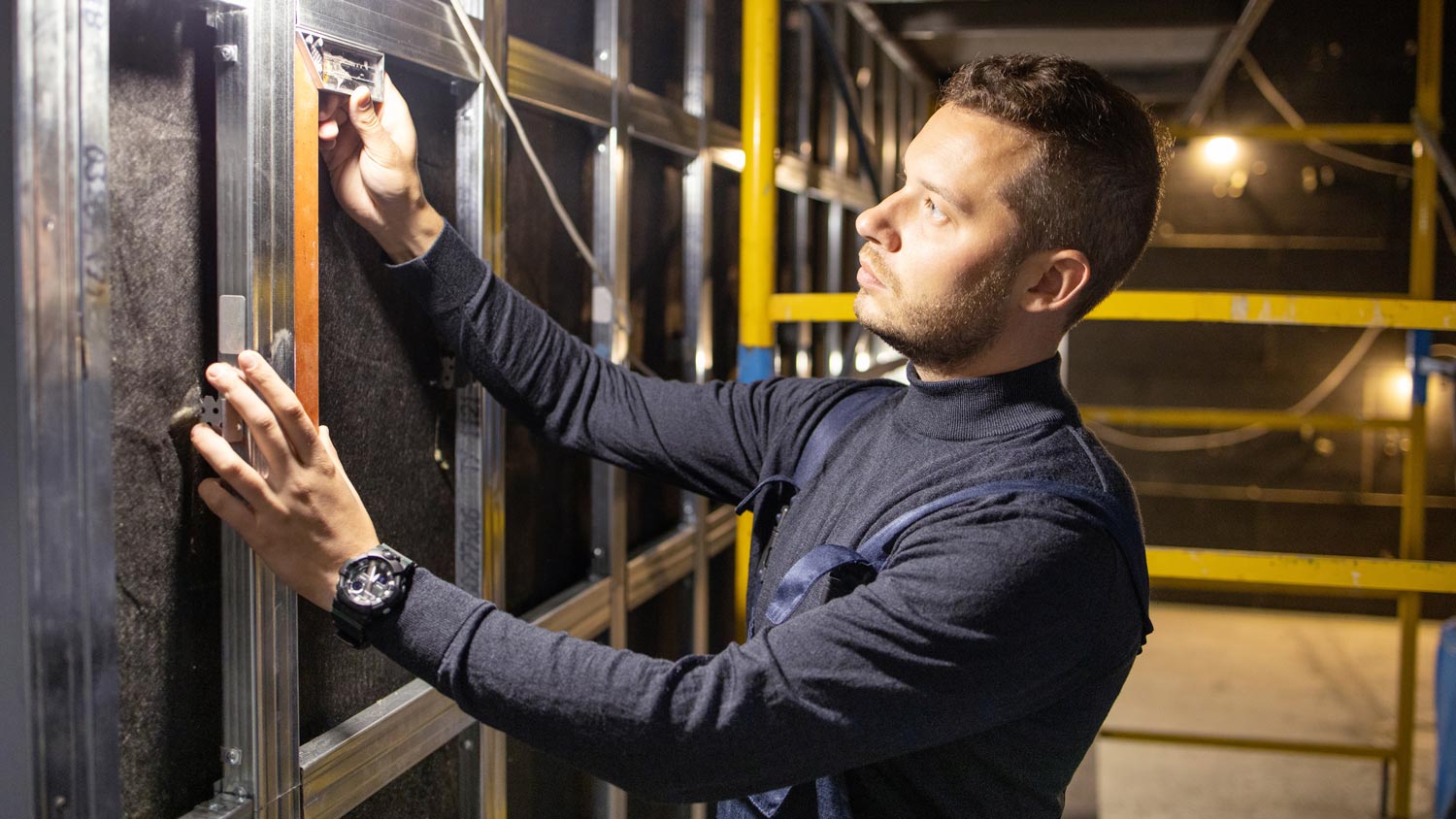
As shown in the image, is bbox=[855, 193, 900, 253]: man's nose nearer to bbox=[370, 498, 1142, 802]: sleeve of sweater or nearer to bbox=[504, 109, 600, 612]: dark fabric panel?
bbox=[370, 498, 1142, 802]: sleeve of sweater

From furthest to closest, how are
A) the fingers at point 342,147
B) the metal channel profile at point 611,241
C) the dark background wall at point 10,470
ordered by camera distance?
the metal channel profile at point 611,241 → the fingers at point 342,147 → the dark background wall at point 10,470

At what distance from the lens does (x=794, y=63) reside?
3.14 meters

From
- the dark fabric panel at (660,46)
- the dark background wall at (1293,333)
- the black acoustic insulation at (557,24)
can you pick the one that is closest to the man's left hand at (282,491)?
the black acoustic insulation at (557,24)

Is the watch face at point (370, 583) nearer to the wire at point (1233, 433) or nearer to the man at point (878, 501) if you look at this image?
the man at point (878, 501)

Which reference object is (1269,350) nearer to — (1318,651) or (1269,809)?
(1318,651)

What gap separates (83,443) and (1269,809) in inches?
157

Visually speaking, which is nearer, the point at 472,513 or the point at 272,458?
the point at 272,458

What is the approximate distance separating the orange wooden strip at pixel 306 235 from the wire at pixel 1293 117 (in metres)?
6.03

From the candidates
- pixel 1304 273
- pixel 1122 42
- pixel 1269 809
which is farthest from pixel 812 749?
pixel 1304 273

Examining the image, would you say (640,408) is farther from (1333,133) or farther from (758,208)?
(1333,133)

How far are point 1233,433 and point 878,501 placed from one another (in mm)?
5743

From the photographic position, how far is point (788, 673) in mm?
1005

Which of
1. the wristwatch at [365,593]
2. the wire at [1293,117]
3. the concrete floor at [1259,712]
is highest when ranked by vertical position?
the wire at [1293,117]

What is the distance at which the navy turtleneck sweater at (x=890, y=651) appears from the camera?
99 cm
